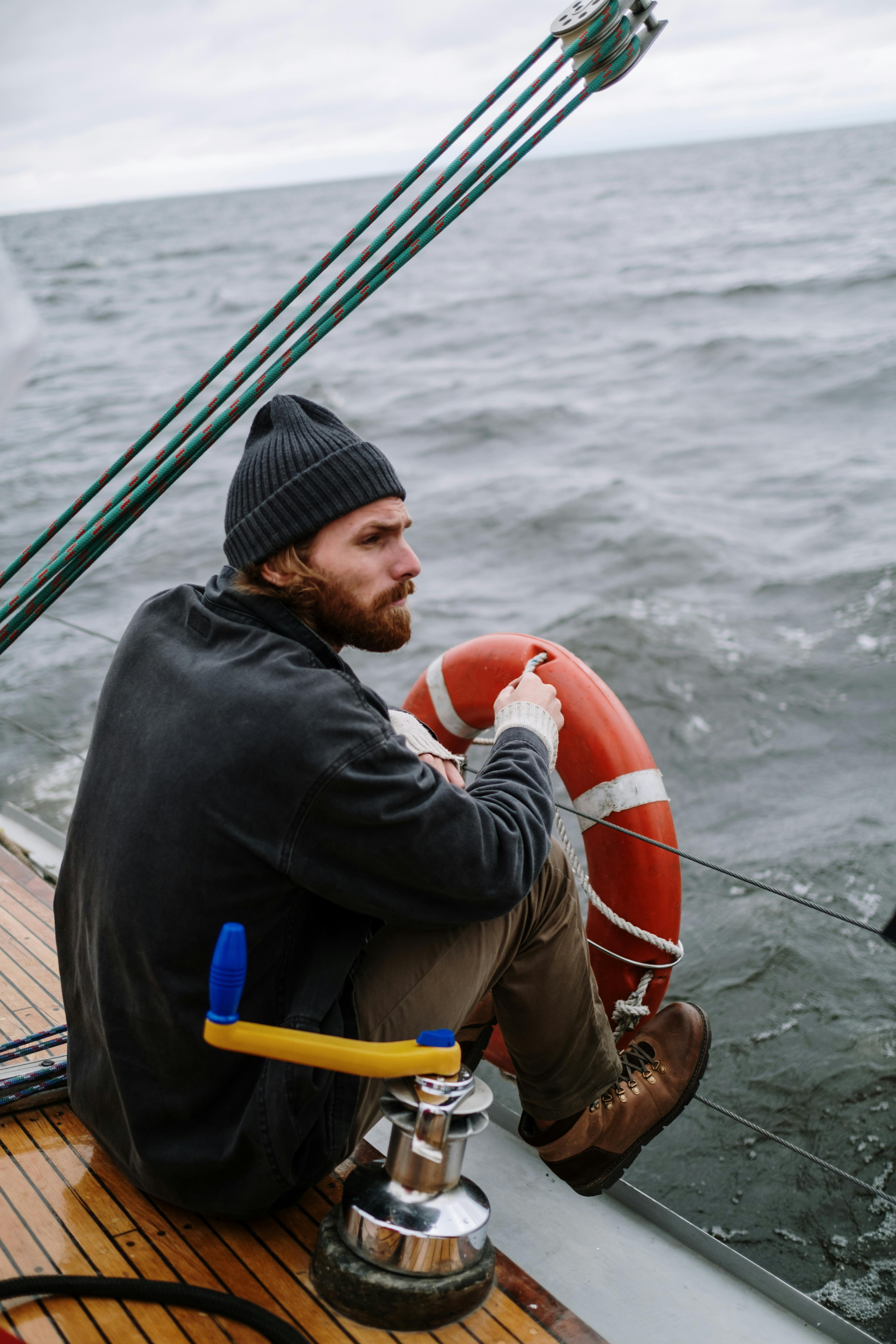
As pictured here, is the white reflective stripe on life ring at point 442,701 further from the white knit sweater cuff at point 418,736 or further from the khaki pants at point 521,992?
the khaki pants at point 521,992

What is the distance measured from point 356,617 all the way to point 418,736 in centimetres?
28

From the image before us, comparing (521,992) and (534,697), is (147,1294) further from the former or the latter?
(534,697)

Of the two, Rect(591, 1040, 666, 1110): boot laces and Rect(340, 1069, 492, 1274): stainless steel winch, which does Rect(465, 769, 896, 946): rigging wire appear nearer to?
Rect(591, 1040, 666, 1110): boot laces

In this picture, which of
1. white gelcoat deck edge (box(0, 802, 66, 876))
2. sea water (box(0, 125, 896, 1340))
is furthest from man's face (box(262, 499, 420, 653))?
white gelcoat deck edge (box(0, 802, 66, 876))

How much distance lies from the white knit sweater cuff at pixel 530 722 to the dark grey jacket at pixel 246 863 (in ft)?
0.69

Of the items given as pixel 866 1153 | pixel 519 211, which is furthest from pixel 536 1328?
pixel 519 211

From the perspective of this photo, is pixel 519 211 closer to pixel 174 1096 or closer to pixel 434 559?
pixel 434 559

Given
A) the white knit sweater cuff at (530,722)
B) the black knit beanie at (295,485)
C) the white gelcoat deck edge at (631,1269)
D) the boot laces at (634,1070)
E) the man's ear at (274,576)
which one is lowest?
the white gelcoat deck edge at (631,1269)

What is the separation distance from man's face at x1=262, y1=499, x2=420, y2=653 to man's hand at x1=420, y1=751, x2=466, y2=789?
21cm

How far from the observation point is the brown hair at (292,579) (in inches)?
59.5

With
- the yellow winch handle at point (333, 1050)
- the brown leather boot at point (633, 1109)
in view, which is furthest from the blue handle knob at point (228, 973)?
the brown leather boot at point (633, 1109)

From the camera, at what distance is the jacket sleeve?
4.18 feet

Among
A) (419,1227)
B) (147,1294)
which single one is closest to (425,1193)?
(419,1227)

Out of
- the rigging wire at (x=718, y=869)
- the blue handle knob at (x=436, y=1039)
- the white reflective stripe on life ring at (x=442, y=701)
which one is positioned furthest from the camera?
the white reflective stripe on life ring at (x=442, y=701)
